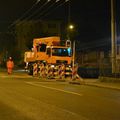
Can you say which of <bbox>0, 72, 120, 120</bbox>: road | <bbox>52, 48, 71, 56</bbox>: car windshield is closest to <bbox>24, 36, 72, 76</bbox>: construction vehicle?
<bbox>52, 48, 71, 56</bbox>: car windshield

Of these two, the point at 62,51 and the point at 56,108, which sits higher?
the point at 62,51

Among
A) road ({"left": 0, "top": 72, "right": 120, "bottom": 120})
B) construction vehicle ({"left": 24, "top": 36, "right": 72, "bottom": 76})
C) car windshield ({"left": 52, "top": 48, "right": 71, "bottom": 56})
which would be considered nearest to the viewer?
road ({"left": 0, "top": 72, "right": 120, "bottom": 120})

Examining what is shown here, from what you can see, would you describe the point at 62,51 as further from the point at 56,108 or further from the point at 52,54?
the point at 56,108

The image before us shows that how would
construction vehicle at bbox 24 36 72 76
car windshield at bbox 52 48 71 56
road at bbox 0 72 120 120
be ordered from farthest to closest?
car windshield at bbox 52 48 71 56, construction vehicle at bbox 24 36 72 76, road at bbox 0 72 120 120

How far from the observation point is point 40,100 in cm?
1683

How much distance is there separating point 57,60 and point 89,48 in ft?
115

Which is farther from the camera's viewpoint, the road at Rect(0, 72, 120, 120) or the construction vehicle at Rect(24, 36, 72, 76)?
the construction vehicle at Rect(24, 36, 72, 76)

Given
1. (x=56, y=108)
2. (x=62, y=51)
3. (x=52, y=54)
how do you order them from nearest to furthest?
1. (x=56, y=108)
2. (x=52, y=54)
3. (x=62, y=51)

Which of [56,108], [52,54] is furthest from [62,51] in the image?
[56,108]

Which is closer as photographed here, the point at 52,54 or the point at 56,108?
the point at 56,108

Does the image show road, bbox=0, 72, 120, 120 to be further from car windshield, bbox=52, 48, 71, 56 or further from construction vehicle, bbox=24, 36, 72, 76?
car windshield, bbox=52, 48, 71, 56

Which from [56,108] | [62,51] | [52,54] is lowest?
[56,108]

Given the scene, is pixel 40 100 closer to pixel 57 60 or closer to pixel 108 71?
pixel 108 71

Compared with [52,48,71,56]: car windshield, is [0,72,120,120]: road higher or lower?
lower
